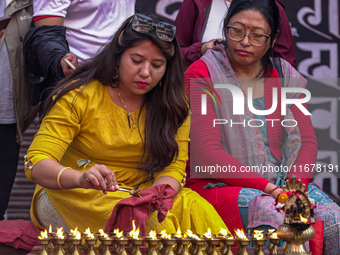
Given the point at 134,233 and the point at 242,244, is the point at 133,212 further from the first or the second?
the point at 242,244

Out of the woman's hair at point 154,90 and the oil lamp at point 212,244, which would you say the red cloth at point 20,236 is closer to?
the woman's hair at point 154,90

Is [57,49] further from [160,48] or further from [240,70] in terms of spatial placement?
[240,70]

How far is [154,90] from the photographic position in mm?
2623

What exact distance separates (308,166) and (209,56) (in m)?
0.94

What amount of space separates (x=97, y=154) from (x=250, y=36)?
1203 mm

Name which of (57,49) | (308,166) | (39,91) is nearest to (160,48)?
(57,49)

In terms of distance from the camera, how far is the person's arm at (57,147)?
2.13 m

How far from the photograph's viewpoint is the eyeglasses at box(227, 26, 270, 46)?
289cm

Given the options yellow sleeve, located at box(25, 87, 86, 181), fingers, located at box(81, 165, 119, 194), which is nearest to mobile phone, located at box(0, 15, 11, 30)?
yellow sleeve, located at box(25, 87, 86, 181)

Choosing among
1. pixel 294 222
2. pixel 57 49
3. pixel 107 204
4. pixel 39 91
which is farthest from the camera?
pixel 39 91

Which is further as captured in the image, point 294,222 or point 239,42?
point 239,42

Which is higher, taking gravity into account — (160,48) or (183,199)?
(160,48)

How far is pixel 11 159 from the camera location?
3143 mm

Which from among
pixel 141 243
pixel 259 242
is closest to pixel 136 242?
pixel 141 243
